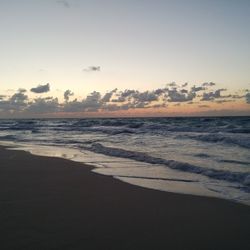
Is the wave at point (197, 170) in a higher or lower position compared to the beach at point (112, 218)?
lower

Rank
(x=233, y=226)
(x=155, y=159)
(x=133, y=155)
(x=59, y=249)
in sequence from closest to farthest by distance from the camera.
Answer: (x=59, y=249)
(x=233, y=226)
(x=155, y=159)
(x=133, y=155)

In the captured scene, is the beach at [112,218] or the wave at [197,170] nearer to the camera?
the beach at [112,218]

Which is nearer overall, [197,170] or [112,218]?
[112,218]

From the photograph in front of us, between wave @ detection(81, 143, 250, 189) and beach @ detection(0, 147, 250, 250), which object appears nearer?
beach @ detection(0, 147, 250, 250)

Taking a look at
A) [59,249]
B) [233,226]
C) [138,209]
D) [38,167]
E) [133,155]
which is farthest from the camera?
[133,155]

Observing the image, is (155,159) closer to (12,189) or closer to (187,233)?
(12,189)

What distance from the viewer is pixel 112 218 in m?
4.82

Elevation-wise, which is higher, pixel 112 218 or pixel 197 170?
pixel 112 218

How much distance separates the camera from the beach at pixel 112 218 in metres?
3.93

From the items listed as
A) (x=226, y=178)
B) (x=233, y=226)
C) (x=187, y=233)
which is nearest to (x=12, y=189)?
(x=187, y=233)

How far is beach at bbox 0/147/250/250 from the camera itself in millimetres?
3926

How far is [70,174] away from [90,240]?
16.5ft

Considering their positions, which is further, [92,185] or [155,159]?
[155,159]

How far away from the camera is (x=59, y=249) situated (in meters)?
3.65
